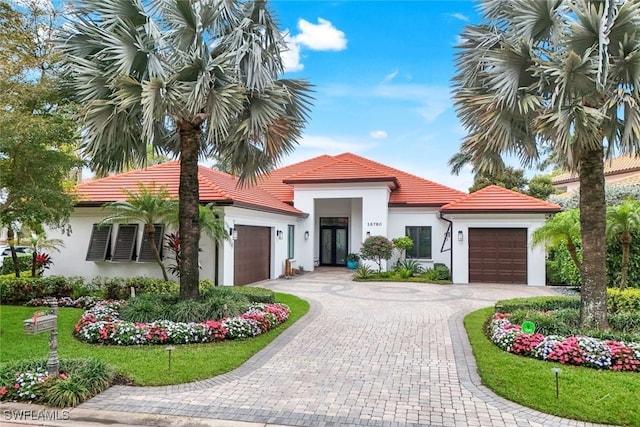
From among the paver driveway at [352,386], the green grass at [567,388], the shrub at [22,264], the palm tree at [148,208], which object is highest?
the palm tree at [148,208]

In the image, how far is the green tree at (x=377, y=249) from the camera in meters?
18.8

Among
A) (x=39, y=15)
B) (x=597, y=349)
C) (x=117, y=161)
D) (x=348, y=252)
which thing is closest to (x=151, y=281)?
(x=117, y=161)

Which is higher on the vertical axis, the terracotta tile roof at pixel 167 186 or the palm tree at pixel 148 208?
the terracotta tile roof at pixel 167 186

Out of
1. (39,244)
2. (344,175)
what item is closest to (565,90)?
(344,175)

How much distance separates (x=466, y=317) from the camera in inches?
404

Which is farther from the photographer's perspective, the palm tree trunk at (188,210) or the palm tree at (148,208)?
the palm tree at (148,208)

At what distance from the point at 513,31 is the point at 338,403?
7179 millimetres

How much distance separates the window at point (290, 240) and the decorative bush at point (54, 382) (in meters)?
14.4

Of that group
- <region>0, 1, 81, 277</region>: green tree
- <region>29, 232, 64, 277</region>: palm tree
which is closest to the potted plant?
<region>29, 232, 64, 277</region>: palm tree

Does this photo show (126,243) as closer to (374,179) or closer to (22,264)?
(22,264)

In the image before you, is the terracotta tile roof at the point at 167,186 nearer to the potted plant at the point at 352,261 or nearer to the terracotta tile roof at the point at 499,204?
the potted plant at the point at 352,261

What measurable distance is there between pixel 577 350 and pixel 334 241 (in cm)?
1767

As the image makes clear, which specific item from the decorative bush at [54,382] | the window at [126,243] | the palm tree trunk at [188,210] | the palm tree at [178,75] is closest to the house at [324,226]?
the window at [126,243]

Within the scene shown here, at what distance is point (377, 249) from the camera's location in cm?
1875
